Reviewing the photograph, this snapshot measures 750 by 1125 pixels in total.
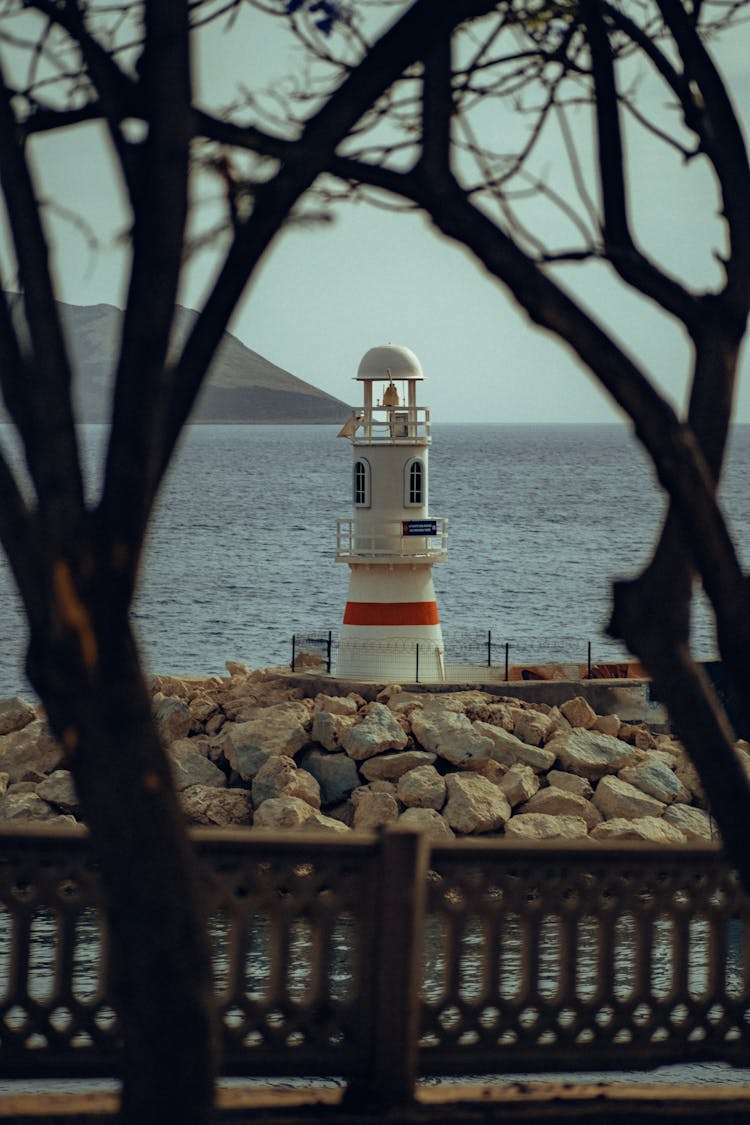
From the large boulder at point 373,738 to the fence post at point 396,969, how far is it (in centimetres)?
1540

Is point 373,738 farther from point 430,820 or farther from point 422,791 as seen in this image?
point 430,820

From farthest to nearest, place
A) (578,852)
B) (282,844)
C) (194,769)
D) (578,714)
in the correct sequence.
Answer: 1. (578,714)
2. (194,769)
3. (578,852)
4. (282,844)

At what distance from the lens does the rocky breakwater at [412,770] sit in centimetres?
1927

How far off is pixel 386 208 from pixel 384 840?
1.97 meters

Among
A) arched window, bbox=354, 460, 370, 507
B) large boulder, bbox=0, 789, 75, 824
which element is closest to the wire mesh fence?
arched window, bbox=354, 460, 370, 507

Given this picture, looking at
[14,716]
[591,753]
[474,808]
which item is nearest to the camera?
[474,808]

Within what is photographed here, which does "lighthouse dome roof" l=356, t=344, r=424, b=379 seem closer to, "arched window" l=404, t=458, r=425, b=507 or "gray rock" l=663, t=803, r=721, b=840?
"arched window" l=404, t=458, r=425, b=507

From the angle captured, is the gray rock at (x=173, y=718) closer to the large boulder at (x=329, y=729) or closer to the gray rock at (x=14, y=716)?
the large boulder at (x=329, y=729)

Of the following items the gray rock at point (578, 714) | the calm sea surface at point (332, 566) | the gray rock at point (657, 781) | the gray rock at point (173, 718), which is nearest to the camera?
the gray rock at point (657, 781)

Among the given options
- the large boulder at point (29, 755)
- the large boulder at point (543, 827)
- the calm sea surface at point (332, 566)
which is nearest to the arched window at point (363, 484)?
the calm sea surface at point (332, 566)

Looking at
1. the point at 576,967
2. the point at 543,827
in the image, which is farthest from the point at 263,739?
the point at 576,967

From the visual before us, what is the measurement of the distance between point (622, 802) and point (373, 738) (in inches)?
127

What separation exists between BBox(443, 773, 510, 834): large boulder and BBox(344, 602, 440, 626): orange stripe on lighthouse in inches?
192

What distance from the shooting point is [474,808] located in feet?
62.8
